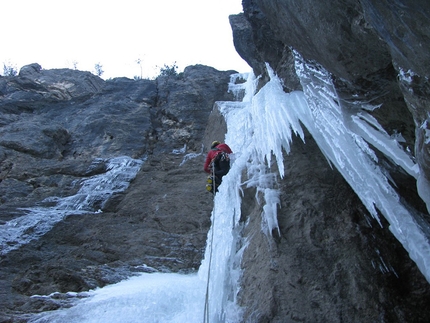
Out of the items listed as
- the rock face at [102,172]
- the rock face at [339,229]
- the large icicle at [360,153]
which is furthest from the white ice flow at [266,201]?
the rock face at [102,172]

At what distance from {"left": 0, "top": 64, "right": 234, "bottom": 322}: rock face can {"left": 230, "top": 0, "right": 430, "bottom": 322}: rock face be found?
1834 millimetres

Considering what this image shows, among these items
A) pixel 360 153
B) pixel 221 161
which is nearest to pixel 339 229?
pixel 360 153

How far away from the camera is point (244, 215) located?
202 inches

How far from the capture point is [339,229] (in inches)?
160

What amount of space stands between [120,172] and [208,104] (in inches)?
144

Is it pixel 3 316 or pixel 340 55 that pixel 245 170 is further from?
pixel 3 316

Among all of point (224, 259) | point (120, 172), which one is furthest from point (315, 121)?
point (120, 172)

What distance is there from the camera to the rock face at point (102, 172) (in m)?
5.40

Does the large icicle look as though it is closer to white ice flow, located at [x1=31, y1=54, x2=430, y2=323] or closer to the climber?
white ice flow, located at [x1=31, y1=54, x2=430, y2=323]

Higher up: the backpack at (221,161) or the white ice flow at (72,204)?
the backpack at (221,161)

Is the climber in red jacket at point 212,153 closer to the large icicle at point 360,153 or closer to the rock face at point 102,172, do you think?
the rock face at point 102,172

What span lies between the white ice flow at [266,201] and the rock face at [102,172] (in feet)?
1.88

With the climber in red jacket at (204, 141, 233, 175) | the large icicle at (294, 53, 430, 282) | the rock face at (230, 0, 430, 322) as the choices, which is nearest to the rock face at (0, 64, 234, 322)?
the climber in red jacket at (204, 141, 233, 175)

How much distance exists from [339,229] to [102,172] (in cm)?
551
